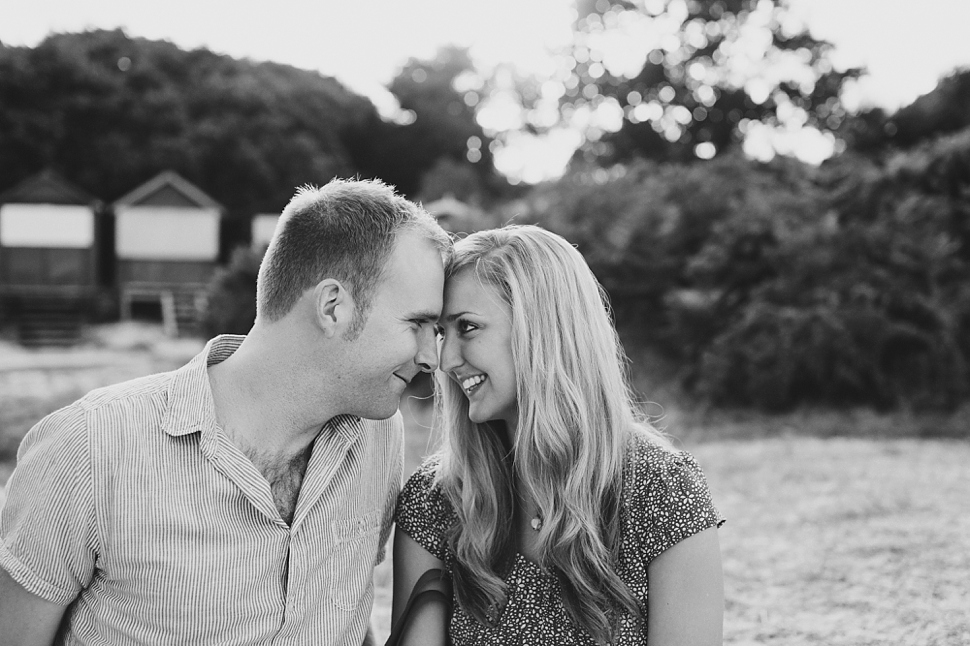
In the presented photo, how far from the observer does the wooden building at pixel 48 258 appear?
20.2 m

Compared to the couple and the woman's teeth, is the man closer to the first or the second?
the couple

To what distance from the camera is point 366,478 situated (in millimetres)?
2406

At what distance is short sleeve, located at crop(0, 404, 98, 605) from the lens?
1.94m

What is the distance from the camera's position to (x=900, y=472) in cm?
624

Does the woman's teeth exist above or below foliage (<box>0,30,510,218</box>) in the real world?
below

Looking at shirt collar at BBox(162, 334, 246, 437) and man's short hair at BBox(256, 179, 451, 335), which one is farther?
man's short hair at BBox(256, 179, 451, 335)

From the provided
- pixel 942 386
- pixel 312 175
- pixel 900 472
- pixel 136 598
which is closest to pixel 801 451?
pixel 900 472

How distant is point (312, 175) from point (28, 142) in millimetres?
8581

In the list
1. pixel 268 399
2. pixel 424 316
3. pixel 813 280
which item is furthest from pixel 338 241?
pixel 813 280

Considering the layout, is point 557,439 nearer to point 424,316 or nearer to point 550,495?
point 550,495

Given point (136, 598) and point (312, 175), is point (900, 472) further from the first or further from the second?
point (312, 175)

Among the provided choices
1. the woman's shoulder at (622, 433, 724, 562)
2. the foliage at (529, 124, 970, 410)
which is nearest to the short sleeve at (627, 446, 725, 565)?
the woman's shoulder at (622, 433, 724, 562)

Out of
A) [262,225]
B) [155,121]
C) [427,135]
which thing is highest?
[427,135]

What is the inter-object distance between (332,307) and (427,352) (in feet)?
0.99
